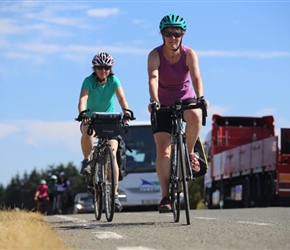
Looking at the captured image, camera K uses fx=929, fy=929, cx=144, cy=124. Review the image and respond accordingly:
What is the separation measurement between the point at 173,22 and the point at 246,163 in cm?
2134

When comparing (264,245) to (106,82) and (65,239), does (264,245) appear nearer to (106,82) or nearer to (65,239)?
(65,239)

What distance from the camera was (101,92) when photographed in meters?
11.7

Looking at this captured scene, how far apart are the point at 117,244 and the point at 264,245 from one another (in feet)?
3.90

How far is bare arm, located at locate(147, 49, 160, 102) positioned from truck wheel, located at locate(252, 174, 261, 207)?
19.1 meters

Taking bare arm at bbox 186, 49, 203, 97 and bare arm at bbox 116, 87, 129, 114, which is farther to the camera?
bare arm at bbox 116, 87, 129, 114

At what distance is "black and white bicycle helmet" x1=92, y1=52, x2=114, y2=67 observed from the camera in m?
11.5

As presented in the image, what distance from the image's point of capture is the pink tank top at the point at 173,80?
10.4 meters

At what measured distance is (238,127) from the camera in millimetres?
34844

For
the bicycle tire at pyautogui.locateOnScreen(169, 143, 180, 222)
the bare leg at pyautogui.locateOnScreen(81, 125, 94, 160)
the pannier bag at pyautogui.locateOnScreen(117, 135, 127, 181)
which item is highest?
the bare leg at pyautogui.locateOnScreen(81, 125, 94, 160)

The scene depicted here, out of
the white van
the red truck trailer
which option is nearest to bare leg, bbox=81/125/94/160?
the white van

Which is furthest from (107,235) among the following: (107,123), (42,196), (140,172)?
(42,196)

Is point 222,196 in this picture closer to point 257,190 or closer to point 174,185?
point 257,190

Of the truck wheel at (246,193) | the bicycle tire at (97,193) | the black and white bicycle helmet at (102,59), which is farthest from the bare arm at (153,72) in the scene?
the truck wheel at (246,193)

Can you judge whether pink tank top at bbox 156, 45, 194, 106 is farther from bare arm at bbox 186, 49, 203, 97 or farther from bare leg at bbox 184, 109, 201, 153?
bare leg at bbox 184, 109, 201, 153
